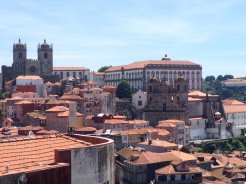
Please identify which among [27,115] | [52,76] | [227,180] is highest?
[52,76]

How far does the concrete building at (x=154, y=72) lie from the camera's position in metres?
96.2

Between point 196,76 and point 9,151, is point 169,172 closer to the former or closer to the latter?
point 9,151

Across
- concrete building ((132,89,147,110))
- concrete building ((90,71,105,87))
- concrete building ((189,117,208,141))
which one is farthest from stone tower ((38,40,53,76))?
concrete building ((189,117,208,141))

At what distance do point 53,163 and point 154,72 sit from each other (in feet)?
293

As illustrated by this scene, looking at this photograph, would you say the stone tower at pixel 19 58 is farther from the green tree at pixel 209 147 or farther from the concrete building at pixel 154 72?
the green tree at pixel 209 147

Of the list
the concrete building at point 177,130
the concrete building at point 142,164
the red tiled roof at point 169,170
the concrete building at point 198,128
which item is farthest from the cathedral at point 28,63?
the red tiled roof at point 169,170

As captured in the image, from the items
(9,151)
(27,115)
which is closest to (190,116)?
(27,115)

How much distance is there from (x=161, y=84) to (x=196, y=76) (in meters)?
A: 31.2

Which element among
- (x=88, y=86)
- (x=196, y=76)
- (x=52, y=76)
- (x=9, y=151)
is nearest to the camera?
(x=9, y=151)

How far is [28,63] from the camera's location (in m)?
88.4

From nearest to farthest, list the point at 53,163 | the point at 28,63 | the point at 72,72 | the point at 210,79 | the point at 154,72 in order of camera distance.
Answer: the point at 53,163, the point at 28,63, the point at 154,72, the point at 72,72, the point at 210,79

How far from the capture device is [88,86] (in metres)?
78.0

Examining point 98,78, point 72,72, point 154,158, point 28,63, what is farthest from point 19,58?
point 154,158

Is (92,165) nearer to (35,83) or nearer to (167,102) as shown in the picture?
(167,102)
